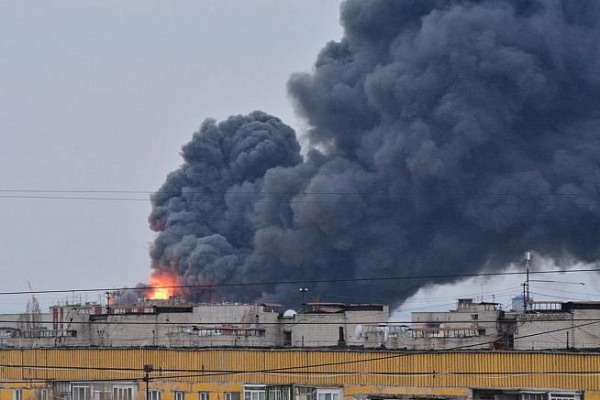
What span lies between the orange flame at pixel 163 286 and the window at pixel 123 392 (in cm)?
3423

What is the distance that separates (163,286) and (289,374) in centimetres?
3918

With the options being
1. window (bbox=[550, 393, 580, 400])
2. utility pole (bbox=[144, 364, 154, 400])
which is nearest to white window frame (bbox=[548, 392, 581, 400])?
window (bbox=[550, 393, 580, 400])

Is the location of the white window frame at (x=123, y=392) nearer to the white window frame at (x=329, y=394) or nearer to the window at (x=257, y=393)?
the window at (x=257, y=393)

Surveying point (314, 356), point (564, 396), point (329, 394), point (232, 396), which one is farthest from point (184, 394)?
point (564, 396)

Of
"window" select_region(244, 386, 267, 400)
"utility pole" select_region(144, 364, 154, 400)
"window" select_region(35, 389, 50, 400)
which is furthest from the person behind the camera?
"window" select_region(35, 389, 50, 400)

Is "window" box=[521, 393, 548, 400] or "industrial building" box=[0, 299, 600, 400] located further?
"industrial building" box=[0, 299, 600, 400]

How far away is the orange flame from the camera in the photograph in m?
71.7

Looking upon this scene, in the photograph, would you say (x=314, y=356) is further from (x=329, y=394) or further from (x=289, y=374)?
(x=329, y=394)

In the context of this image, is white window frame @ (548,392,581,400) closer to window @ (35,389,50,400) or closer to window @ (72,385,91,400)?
window @ (72,385,91,400)

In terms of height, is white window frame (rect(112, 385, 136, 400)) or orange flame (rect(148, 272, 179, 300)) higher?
orange flame (rect(148, 272, 179, 300))

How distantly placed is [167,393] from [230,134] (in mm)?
44150

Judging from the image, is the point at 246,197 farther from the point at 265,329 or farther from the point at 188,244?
the point at 265,329

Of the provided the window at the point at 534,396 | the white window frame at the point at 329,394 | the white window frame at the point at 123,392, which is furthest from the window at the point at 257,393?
the window at the point at 534,396

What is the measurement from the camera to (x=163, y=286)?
73.1m
